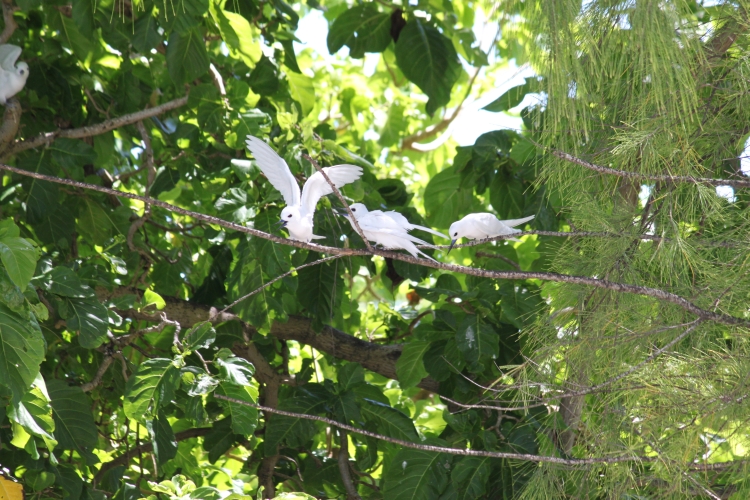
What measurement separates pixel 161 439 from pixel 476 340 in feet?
3.39

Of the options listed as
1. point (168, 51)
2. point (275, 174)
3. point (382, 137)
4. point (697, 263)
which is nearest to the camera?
point (697, 263)

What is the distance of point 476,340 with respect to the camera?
2631mm

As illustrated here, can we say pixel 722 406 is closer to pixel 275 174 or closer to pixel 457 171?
pixel 275 174

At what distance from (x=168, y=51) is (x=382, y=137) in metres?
2.16

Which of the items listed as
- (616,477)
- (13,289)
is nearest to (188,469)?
(13,289)

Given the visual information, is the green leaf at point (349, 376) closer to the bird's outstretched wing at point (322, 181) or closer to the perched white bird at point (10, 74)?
the bird's outstretched wing at point (322, 181)

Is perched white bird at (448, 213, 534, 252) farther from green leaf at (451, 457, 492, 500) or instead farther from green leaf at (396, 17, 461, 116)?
green leaf at (396, 17, 461, 116)

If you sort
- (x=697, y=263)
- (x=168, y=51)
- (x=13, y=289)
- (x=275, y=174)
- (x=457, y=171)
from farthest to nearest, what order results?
(x=457, y=171) < (x=168, y=51) < (x=275, y=174) < (x=13, y=289) < (x=697, y=263)

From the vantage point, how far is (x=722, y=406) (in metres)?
1.67

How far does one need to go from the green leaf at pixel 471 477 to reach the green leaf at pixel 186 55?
5.31 feet

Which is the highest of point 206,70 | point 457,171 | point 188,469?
point 206,70

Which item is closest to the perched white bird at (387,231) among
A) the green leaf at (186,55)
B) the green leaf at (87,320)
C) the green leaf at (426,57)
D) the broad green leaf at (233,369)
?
the broad green leaf at (233,369)

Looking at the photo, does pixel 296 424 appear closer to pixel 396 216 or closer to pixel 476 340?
pixel 476 340

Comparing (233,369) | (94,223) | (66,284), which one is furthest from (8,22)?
(233,369)
